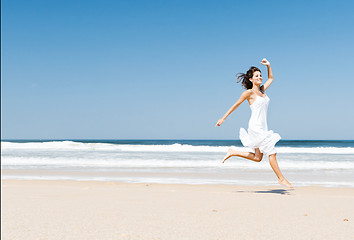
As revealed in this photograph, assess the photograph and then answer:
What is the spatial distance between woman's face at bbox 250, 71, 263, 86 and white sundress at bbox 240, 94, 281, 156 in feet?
0.81

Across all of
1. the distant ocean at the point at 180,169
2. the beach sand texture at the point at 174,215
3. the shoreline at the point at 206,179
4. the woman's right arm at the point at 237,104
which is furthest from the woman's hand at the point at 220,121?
the distant ocean at the point at 180,169

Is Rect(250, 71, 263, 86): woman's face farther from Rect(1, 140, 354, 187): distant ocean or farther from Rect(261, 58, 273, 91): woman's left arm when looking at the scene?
Rect(1, 140, 354, 187): distant ocean

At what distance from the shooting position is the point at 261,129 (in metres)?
5.37

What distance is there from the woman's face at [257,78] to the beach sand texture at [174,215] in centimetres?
168

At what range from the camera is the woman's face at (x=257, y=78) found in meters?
5.43

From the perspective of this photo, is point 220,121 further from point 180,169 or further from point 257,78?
point 180,169

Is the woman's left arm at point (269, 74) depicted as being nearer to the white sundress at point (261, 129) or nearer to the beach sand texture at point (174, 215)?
the white sundress at point (261, 129)

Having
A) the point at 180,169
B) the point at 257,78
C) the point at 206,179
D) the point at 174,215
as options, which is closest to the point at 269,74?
the point at 257,78

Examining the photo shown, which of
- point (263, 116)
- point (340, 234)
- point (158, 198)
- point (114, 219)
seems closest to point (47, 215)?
point (114, 219)

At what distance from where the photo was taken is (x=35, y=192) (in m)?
5.17

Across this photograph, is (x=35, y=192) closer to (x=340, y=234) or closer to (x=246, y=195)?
(x=246, y=195)

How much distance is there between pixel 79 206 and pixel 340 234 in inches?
106

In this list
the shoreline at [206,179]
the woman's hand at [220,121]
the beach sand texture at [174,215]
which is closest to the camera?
the beach sand texture at [174,215]

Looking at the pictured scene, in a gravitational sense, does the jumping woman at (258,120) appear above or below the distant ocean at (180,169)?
above
